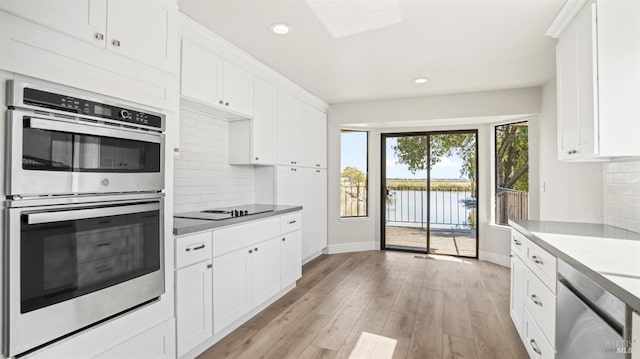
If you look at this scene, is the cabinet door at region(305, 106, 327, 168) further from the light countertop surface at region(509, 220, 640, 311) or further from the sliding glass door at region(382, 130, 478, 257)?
the light countertop surface at region(509, 220, 640, 311)

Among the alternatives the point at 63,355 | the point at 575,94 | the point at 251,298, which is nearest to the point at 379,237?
the point at 251,298

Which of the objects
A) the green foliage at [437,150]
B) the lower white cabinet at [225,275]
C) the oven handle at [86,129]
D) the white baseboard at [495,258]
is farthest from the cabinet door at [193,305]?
the white baseboard at [495,258]

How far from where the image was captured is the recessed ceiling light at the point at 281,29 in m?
2.55

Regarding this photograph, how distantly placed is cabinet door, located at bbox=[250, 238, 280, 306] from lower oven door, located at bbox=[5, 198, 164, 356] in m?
1.02

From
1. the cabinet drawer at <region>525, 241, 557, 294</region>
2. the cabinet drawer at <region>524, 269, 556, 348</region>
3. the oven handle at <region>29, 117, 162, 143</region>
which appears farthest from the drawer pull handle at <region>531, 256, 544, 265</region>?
the oven handle at <region>29, 117, 162, 143</region>

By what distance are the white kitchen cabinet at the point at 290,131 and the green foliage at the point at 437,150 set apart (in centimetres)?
192

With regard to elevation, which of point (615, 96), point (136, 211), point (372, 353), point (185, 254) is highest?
point (615, 96)

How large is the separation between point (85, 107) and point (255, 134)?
1.95 metres

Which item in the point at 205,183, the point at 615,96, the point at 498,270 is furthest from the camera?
the point at 498,270

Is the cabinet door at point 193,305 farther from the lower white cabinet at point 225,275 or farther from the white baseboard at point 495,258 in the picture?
the white baseboard at point 495,258

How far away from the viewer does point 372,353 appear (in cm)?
227

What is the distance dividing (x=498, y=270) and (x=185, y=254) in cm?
410

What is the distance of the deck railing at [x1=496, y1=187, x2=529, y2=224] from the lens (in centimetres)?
444

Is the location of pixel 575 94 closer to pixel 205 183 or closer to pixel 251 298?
pixel 251 298
